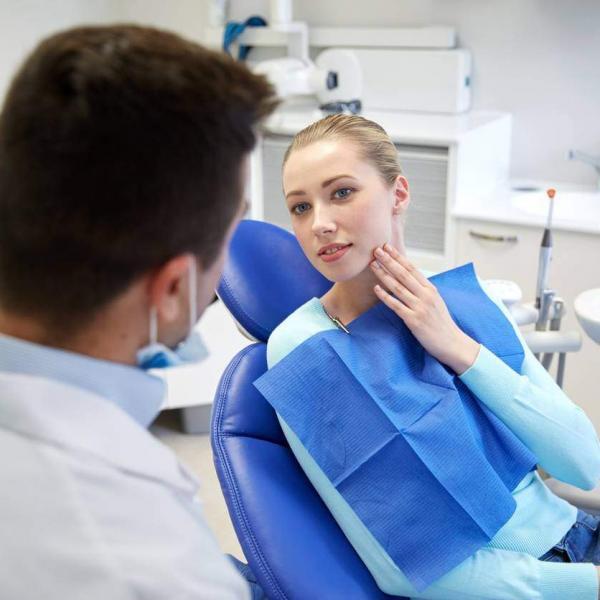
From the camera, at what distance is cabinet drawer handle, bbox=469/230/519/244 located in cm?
238

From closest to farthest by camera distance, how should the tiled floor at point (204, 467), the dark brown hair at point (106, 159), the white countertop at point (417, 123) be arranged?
the dark brown hair at point (106, 159) < the tiled floor at point (204, 467) < the white countertop at point (417, 123)

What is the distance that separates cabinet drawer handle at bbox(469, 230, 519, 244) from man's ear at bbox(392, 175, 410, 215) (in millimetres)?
1111

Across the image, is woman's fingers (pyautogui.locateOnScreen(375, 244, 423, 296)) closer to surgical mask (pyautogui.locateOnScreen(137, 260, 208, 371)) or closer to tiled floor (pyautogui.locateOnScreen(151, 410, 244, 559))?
surgical mask (pyautogui.locateOnScreen(137, 260, 208, 371))

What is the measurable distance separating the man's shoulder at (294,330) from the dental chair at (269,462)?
70 millimetres

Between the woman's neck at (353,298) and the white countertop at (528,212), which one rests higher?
the woman's neck at (353,298)

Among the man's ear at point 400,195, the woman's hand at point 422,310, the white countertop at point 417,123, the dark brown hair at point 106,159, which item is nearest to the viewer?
the dark brown hair at point 106,159

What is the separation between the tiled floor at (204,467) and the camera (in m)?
2.15

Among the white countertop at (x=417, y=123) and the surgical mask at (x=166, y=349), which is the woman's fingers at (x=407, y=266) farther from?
the white countertop at (x=417, y=123)

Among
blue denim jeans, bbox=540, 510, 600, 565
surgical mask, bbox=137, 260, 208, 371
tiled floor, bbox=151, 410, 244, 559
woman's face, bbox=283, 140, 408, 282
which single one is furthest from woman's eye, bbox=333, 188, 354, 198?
tiled floor, bbox=151, 410, 244, 559

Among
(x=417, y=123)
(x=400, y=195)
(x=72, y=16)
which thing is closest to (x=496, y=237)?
(x=417, y=123)

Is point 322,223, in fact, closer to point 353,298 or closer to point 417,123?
point 353,298

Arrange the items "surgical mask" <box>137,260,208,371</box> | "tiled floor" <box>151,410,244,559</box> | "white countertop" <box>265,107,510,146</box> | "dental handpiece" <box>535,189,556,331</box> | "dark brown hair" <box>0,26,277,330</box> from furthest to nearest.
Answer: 1. "white countertop" <box>265,107,510,146</box>
2. "tiled floor" <box>151,410,244,559</box>
3. "dental handpiece" <box>535,189,556,331</box>
4. "surgical mask" <box>137,260,208,371</box>
5. "dark brown hair" <box>0,26,277,330</box>

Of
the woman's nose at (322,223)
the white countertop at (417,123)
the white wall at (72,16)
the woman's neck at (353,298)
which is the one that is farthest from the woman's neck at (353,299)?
the white wall at (72,16)

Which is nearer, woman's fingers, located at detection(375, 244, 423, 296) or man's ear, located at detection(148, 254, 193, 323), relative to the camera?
man's ear, located at detection(148, 254, 193, 323)
